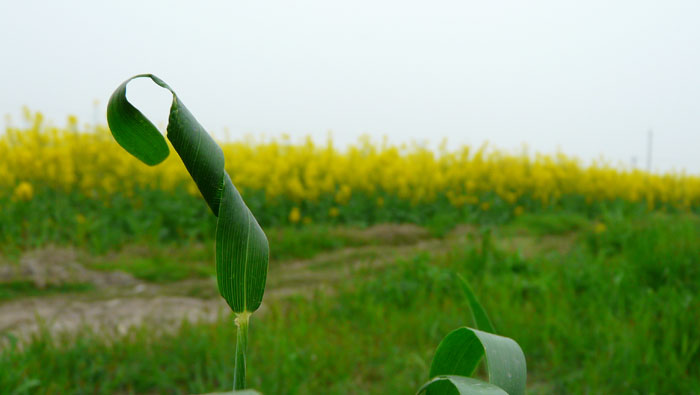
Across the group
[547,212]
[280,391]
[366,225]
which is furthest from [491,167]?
[280,391]

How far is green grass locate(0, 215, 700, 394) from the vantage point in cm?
207

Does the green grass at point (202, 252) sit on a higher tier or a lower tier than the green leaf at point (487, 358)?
lower

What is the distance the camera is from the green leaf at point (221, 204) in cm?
27

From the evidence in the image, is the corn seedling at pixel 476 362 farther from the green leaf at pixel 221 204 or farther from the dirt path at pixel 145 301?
the dirt path at pixel 145 301

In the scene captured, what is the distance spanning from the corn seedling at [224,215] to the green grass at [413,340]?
185cm

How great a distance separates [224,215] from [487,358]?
0.59ft

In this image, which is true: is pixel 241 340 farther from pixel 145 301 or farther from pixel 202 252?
pixel 202 252

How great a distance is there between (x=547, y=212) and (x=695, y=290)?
4.42 metres

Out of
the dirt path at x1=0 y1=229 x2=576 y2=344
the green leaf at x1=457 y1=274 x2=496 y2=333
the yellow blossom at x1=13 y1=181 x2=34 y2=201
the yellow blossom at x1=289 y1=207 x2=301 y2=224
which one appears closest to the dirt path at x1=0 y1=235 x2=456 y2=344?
the dirt path at x1=0 y1=229 x2=576 y2=344

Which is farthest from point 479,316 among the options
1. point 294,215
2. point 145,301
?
point 294,215

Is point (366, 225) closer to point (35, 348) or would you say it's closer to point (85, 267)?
point (85, 267)

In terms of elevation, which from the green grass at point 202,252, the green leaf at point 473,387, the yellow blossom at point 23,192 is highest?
the green leaf at point 473,387

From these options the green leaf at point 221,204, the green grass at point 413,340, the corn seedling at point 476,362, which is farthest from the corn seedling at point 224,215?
the green grass at point 413,340

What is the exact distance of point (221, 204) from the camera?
273 mm
